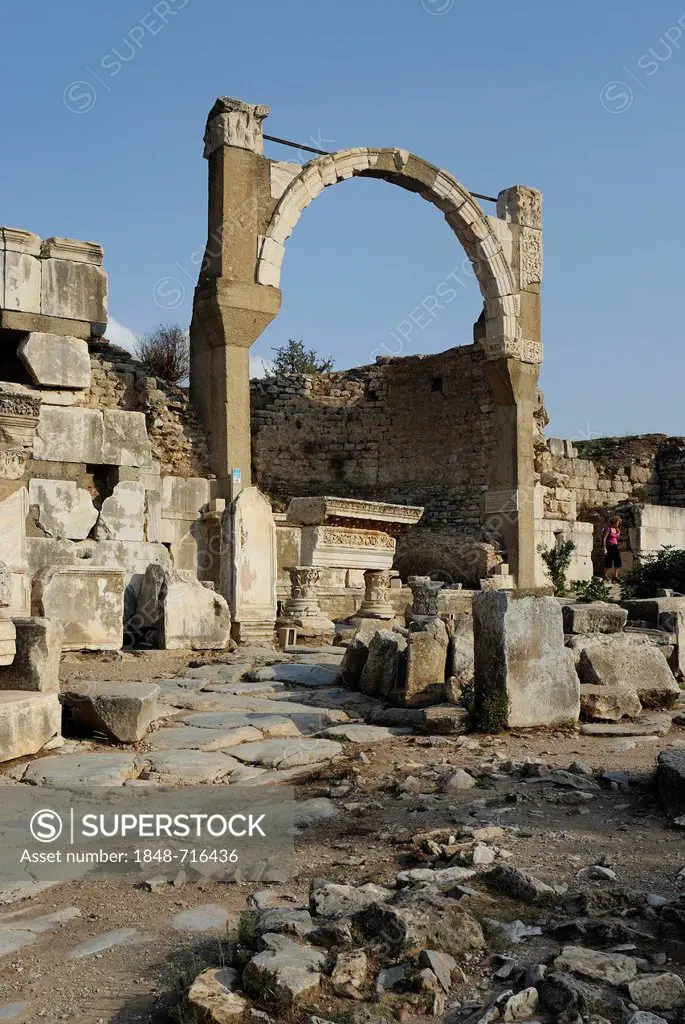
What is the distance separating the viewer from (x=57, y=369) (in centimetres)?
1044

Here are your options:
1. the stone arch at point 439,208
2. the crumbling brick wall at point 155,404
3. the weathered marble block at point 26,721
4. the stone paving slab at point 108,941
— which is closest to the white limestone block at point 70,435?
the crumbling brick wall at point 155,404

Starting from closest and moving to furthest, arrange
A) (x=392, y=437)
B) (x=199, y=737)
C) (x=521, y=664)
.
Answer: (x=199, y=737) → (x=521, y=664) → (x=392, y=437)

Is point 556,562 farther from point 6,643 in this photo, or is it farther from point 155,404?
point 6,643

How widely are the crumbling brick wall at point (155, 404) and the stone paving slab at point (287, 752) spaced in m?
7.31

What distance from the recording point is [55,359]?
10.4 metres

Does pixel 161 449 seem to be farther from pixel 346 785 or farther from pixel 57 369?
pixel 346 785

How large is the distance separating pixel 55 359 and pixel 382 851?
7981mm

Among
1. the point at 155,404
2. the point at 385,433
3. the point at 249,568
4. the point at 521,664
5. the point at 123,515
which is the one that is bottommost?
the point at 521,664

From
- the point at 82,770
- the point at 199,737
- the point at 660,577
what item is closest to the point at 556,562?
the point at 660,577

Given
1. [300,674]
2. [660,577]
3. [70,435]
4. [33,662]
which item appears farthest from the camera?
[660,577]

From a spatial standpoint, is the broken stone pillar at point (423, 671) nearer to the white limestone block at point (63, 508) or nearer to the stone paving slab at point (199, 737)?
the stone paving slab at point (199, 737)

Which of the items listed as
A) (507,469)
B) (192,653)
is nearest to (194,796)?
(192,653)

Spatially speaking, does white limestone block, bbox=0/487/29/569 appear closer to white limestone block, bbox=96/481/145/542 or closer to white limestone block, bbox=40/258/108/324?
white limestone block, bbox=96/481/145/542

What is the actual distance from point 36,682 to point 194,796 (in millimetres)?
1435
